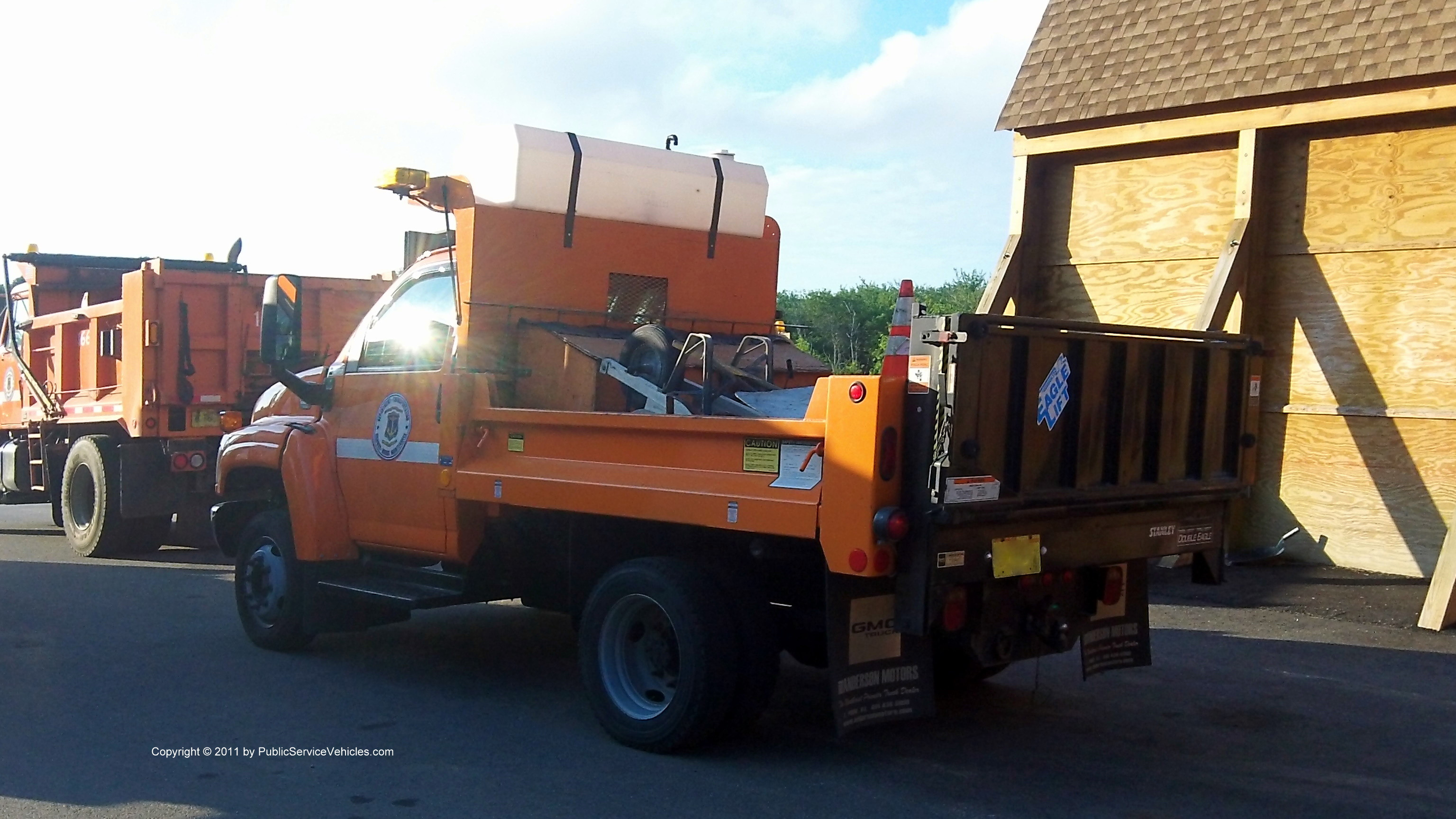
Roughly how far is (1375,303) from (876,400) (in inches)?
287

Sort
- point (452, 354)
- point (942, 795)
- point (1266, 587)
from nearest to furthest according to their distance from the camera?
1. point (942, 795)
2. point (452, 354)
3. point (1266, 587)

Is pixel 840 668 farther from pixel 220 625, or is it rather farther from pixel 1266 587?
pixel 1266 587

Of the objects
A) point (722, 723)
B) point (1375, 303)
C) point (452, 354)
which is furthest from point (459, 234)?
point (1375, 303)

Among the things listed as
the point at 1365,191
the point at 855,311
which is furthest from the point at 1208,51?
the point at 855,311

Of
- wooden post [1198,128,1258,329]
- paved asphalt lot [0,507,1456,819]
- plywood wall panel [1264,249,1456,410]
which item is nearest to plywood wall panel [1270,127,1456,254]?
plywood wall panel [1264,249,1456,410]

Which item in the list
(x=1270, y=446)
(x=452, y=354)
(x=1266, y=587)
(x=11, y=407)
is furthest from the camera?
(x=11, y=407)

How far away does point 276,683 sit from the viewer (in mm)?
7203

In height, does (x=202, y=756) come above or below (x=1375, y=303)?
below

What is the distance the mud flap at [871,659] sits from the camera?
5.22 m

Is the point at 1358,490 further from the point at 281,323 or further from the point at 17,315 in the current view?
the point at 17,315

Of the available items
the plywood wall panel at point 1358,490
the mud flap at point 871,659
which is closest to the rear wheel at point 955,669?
the mud flap at point 871,659

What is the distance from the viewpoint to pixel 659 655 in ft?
19.6

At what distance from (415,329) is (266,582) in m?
1.90

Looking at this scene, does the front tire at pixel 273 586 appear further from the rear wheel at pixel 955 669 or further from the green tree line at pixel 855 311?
the green tree line at pixel 855 311
